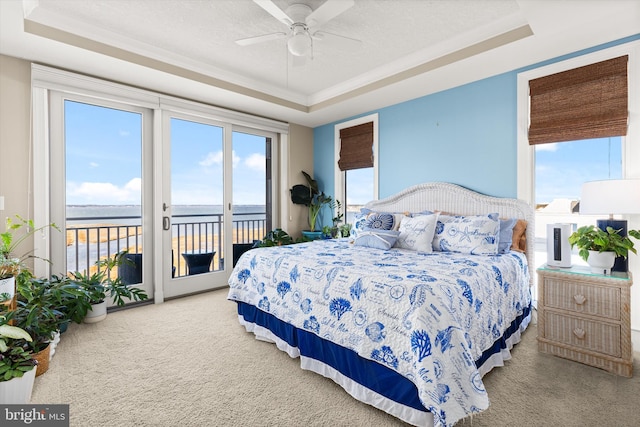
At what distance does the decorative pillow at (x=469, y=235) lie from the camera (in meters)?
2.63

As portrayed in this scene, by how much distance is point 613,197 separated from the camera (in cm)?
209

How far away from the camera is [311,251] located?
2811mm

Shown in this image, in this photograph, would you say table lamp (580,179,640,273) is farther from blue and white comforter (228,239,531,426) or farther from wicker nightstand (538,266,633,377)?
blue and white comforter (228,239,531,426)

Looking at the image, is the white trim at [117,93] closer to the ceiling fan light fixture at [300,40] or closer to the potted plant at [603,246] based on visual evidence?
the ceiling fan light fixture at [300,40]

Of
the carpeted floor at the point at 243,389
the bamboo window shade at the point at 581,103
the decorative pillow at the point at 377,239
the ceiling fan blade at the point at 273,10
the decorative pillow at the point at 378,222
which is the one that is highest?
the ceiling fan blade at the point at 273,10

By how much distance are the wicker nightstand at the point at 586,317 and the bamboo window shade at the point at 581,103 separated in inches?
49.3

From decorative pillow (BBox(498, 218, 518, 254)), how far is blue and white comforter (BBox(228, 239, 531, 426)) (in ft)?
0.33

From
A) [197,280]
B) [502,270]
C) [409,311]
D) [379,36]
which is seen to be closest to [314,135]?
[379,36]

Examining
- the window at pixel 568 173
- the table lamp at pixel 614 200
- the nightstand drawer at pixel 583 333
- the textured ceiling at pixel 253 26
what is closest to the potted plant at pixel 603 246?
the table lamp at pixel 614 200

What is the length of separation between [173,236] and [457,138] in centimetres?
367

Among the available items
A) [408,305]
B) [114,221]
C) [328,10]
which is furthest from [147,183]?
[408,305]

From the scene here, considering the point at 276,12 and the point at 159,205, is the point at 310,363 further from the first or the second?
the point at 159,205

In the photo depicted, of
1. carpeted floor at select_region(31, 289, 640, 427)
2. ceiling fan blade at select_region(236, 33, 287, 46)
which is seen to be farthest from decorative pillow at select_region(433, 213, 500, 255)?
ceiling fan blade at select_region(236, 33, 287, 46)

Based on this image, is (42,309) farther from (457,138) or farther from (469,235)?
(457,138)
